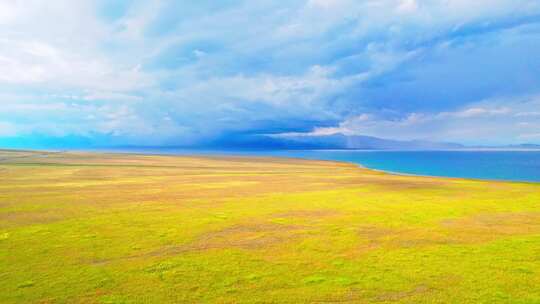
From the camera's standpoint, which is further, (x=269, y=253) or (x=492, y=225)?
(x=492, y=225)

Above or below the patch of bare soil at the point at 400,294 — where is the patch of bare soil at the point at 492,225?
above

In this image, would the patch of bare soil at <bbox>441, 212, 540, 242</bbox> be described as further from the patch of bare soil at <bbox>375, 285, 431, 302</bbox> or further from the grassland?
the patch of bare soil at <bbox>375, 285, 431, 302</bbox>

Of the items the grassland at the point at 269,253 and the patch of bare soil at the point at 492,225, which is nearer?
the grassland at the point at 269,253

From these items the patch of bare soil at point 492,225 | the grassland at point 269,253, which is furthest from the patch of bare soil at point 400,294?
the patch of bare soil at point 492,225

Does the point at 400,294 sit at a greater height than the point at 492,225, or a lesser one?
lesser

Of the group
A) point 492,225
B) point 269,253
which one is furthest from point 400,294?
point 492,225

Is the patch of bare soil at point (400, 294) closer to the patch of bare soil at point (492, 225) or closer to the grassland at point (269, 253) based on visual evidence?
the grassland at point (269, 253)

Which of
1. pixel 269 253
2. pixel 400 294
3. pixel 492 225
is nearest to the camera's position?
pixel 400 294

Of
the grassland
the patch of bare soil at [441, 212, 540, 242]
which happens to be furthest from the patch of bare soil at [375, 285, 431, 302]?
the patch of bare soil at [441, 212, 540, 242]

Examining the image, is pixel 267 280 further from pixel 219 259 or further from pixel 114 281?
pixel 114 281

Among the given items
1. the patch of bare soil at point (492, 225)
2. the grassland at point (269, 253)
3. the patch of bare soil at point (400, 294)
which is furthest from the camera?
the patch of bare soil at point (492, 225)

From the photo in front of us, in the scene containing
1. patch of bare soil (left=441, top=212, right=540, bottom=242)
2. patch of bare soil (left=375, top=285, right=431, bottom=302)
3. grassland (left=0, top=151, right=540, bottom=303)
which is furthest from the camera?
patch of bare soil (left=441, top=212, right=540, bottom=242)

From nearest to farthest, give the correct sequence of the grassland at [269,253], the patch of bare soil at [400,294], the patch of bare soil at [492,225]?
1. the patch of bare soil at [400,294]
2. the grassland at [269,253]
3. the patch of bare soil at [492,225]

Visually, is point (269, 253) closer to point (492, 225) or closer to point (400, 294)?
point (400, 294)
